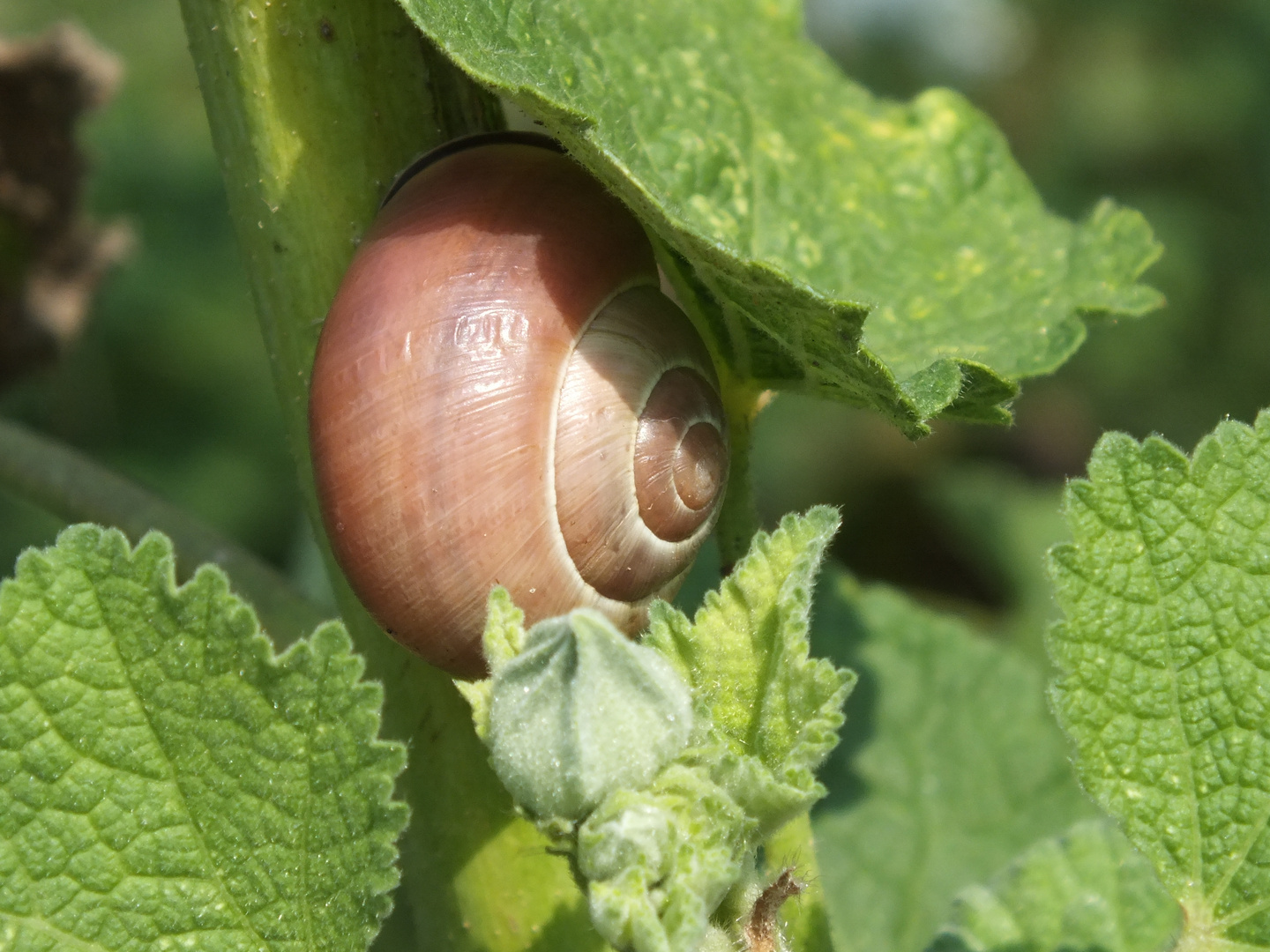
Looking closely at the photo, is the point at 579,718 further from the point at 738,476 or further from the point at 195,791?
the point at 738,476

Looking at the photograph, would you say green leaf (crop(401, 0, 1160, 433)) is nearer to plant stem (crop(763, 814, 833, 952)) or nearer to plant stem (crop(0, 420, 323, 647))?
plant stem (crop(763, 814, 833, 952))

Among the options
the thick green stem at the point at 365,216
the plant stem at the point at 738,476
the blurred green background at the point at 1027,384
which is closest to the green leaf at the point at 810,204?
the plant stem at the point at 738,476

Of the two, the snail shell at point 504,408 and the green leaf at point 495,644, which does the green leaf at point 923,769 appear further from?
the green leaf at point 495,644

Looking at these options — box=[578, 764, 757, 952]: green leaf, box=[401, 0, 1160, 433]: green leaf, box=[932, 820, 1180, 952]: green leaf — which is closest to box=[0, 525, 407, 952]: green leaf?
box=[578, 764, 757, 952]: green leaf

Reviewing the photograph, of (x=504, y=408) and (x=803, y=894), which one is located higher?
(x=504, y=408)

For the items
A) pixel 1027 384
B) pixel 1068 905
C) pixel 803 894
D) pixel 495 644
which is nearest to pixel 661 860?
pixel 495 644
